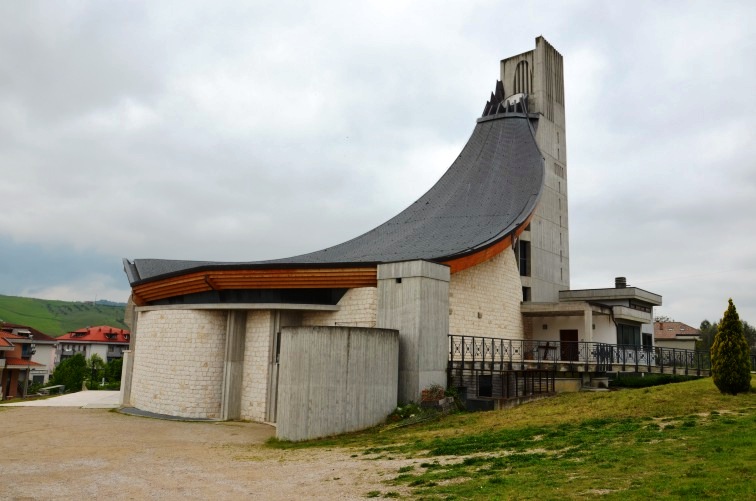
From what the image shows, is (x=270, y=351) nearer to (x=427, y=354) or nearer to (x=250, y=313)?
(x=250, y=313)

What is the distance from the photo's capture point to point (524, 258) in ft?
92.1

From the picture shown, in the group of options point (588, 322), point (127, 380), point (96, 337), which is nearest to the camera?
point (127, 380)

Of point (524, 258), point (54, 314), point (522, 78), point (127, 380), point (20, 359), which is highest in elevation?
point (522, 78)

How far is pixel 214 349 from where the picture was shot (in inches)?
717

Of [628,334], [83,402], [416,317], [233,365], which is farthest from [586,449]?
[83,402]

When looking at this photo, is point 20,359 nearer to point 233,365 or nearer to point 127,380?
point 127,380

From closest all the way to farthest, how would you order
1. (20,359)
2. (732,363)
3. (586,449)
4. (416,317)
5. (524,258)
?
(586,449)
(732,363)
(416,317)
(524,258)
(20,359)

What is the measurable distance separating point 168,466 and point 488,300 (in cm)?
1368

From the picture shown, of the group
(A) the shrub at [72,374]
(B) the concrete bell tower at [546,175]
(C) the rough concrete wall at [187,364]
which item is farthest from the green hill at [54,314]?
(C) the rough concrete wall at [187,364]

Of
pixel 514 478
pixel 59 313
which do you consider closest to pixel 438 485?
pixel 514 478

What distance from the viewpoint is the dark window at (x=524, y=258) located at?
2775 centimetres

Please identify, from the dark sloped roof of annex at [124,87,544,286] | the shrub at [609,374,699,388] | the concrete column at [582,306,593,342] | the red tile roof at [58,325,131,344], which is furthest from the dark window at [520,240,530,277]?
the red tile roof at [58,325,131,344]

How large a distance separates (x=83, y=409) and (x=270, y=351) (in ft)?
27.5

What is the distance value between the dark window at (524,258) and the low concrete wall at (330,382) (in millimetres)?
14850
